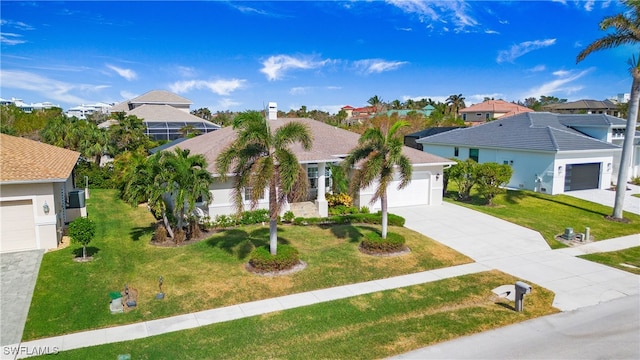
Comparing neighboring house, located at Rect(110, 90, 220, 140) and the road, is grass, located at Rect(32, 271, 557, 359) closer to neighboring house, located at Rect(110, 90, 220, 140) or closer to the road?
the road

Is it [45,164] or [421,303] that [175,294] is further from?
[45,164]

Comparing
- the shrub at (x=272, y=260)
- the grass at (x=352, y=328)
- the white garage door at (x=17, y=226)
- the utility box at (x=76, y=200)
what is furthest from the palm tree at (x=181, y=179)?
the grass at (x=352, y=328)

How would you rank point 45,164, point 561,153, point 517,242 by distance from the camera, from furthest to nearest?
1. point 561,153
2. point 517,242
3. point 45,164

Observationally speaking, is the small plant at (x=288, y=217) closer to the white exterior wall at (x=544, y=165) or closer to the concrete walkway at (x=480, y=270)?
the concrete walkway at (x=480, y=270)

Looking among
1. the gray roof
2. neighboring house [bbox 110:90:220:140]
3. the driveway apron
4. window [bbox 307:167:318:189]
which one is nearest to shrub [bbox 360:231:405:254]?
the driveway apron

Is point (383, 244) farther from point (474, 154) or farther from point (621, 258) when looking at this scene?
point (474, 154)

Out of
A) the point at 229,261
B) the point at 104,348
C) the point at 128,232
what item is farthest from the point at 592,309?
the point at 128,232
